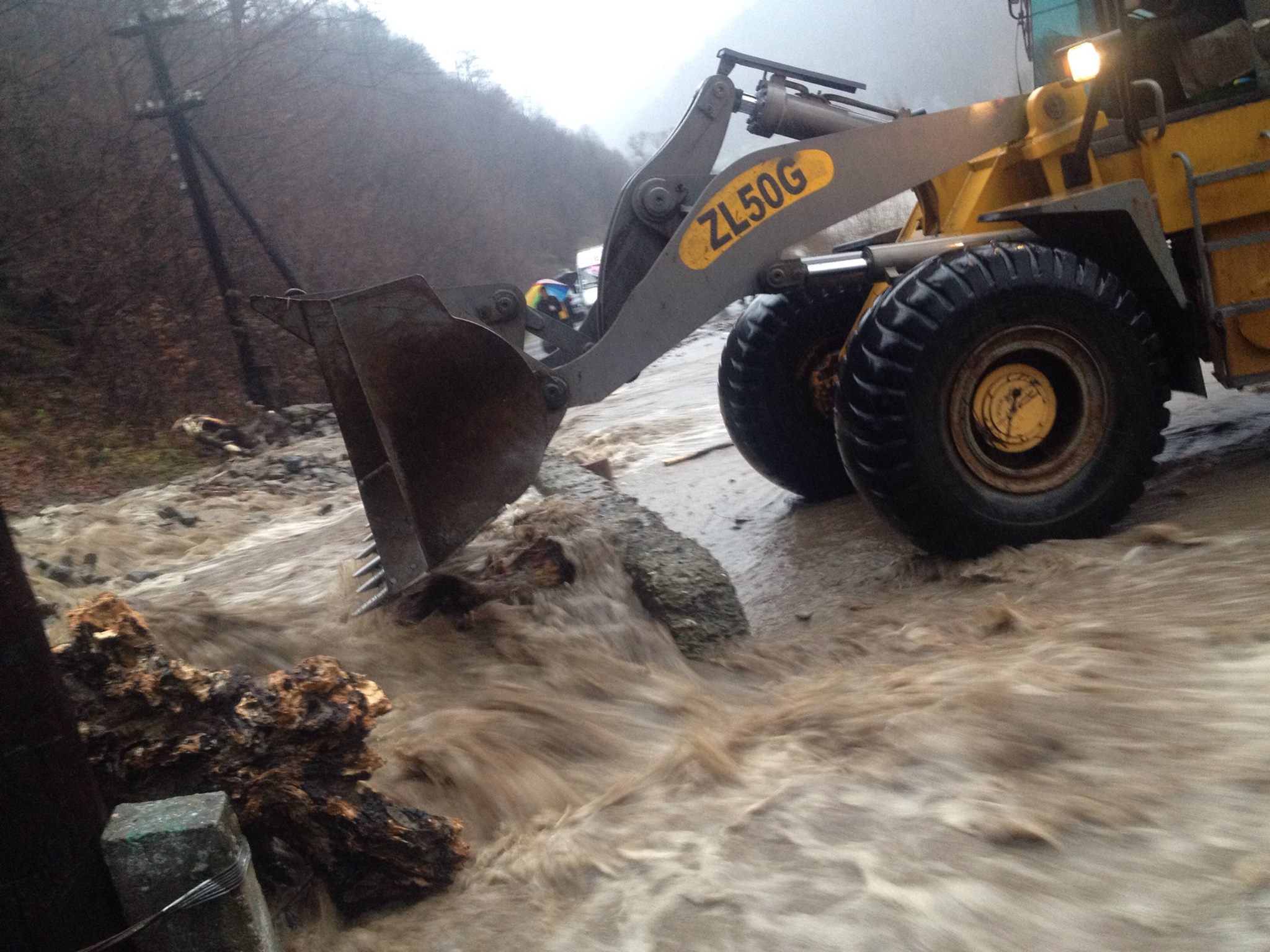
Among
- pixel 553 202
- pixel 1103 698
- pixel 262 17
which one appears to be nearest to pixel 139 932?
pixel 1103 698

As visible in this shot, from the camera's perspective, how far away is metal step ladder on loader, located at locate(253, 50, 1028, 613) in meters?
4.29

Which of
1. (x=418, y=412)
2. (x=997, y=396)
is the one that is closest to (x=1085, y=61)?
(x=997, y=396)

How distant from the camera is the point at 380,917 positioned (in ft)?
9.10

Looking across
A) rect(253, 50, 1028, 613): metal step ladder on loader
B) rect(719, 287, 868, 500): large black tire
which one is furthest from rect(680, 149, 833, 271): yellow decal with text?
rect(719, 287, 868, 500): large black tire

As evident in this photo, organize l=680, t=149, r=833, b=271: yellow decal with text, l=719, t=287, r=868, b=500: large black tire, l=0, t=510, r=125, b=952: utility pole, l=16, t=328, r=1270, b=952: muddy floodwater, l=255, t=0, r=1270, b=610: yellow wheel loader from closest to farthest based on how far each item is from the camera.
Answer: l=0, t=510, r=125, b=952: utility pole
l=16, t=328, r=1270, b=952: muddy floodwater
l=255, t=0, r=1270, b=610: yellow wheel loader
l=680, t=149, r=833, b=271: yellow decal with text
l=719, t=287, r=868, b=500: large black tire

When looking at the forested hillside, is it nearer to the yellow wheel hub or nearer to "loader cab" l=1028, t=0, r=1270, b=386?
the yellow wheel hub

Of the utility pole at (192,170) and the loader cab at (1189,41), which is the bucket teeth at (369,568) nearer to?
the loader cab at (1189,41)

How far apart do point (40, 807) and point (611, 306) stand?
144 inches

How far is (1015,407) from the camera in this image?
16.1 ft

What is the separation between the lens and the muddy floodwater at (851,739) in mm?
2488

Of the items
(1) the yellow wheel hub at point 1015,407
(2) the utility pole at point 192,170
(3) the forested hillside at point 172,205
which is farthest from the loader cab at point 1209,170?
(2) the utility pole at point 192,170

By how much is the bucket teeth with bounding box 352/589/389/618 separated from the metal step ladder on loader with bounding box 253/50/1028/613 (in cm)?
1

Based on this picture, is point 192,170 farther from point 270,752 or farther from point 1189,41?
point 270,752

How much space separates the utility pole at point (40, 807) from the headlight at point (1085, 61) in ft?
15.5
